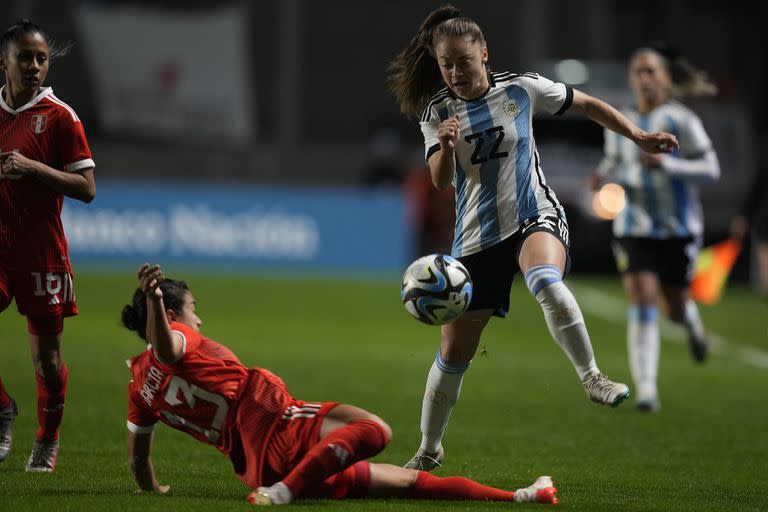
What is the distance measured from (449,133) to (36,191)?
2058 mm

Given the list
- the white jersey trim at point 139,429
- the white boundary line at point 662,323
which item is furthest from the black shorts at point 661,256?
the white jersey trim at point 139,429

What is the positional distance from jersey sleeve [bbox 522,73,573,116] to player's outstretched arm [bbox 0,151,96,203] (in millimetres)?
2254

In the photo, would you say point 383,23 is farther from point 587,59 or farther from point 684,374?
point 684,374

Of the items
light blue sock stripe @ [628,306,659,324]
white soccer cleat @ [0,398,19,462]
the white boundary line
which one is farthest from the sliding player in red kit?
the white boundary line

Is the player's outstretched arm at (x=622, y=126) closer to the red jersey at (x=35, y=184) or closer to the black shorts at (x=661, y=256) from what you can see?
the red jersey at (x=35, y=184)

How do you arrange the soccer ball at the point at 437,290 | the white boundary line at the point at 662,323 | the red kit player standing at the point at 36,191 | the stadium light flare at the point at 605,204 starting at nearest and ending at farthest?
the soccer ball at the point at 437,290 → the red kit player standing at the point at 36,191 → the white boundary line at the point at 662,323 → the stadium light flare at the point at 605,204

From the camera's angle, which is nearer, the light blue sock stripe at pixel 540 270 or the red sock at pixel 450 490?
the red sock at pixel 450 490

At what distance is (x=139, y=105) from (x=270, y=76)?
4668mm

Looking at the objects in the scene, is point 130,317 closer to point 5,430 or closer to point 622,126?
point 5,430

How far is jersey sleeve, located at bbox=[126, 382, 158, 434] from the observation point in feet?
19.3

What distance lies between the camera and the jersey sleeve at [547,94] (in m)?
6.79

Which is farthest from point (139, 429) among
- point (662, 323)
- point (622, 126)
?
point (662, 323)

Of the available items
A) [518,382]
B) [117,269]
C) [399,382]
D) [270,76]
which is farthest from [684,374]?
[270,76]

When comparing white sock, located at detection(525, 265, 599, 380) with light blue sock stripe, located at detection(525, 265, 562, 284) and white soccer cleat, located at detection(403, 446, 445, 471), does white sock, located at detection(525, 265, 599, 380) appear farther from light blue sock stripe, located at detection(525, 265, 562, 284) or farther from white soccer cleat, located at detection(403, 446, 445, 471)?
white soccer cleat, located at detection(403, 446, 445, 471)
